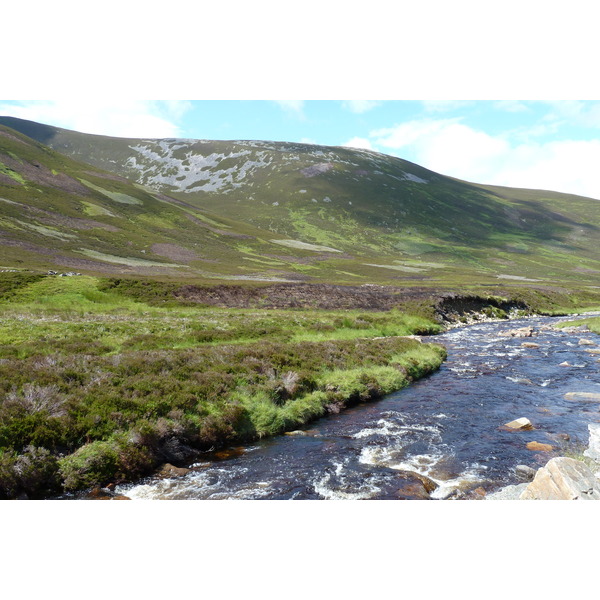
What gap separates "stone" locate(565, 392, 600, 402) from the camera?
67.4ft

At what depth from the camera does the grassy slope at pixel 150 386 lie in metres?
11.8

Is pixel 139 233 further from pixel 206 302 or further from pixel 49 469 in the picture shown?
pixel 49 469

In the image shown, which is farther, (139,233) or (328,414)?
(139,233)

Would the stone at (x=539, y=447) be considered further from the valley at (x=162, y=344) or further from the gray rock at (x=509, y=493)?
the valley at (x=162, y=344)

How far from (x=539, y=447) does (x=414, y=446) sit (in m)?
4.47

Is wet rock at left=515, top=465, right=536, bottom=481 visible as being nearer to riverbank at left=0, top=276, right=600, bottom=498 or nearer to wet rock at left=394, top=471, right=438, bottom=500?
wet rock at left=394, top=471, right=438, bottom=500

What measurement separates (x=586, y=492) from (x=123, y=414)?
43.8ft

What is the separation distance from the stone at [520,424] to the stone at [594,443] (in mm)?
2119

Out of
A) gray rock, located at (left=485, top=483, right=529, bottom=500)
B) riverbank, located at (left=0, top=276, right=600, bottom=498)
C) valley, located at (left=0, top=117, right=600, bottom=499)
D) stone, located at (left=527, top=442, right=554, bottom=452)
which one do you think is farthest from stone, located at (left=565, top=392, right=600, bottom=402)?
Answer: gray rock, located at (left=485, top=483, right=529, bottom=500)

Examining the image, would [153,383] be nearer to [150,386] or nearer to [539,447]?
[150,386]

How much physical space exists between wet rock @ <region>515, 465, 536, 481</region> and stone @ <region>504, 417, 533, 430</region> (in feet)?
13.2

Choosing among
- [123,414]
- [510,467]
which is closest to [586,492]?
[510,467]

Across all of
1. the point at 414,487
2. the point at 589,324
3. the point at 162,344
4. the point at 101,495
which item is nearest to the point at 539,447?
the point at 414,487

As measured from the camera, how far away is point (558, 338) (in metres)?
40.5
